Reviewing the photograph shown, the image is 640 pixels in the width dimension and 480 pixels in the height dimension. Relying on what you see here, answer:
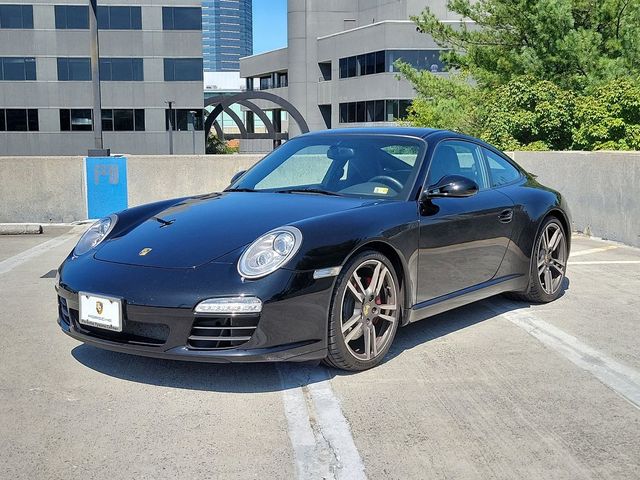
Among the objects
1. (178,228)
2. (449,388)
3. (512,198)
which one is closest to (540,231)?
(512,198)

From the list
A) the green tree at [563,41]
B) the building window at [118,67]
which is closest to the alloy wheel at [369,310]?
the green tree at [563,41]

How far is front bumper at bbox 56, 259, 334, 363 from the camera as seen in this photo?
405 centimetres

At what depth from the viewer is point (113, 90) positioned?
5809 cm

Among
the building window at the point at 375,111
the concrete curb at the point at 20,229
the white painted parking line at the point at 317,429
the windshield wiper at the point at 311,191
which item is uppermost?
the building window at the point at 375,111

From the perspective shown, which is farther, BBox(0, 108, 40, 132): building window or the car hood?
BBox(0, 108, 40, 132): building window

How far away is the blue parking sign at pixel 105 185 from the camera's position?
12.5m

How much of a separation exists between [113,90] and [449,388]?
5728 centimetres

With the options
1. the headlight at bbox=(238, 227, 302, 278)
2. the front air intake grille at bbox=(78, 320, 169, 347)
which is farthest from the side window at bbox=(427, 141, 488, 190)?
the front air intake grille at bbox=(78, 320, 169, 347)

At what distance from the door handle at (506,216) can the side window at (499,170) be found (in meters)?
0.24

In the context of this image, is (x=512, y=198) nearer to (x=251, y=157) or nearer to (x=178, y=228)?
(x=178, y=228)

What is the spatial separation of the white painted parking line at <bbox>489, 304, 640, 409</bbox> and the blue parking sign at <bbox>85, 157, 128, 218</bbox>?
26.4 feet

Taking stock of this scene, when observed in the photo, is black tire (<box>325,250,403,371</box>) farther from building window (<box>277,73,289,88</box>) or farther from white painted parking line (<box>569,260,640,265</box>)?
building window (<box>277,73,289,88</box>)

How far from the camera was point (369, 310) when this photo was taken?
15.1ft

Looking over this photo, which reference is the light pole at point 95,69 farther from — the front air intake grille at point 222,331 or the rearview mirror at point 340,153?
the front air intake grille at point 222,331
